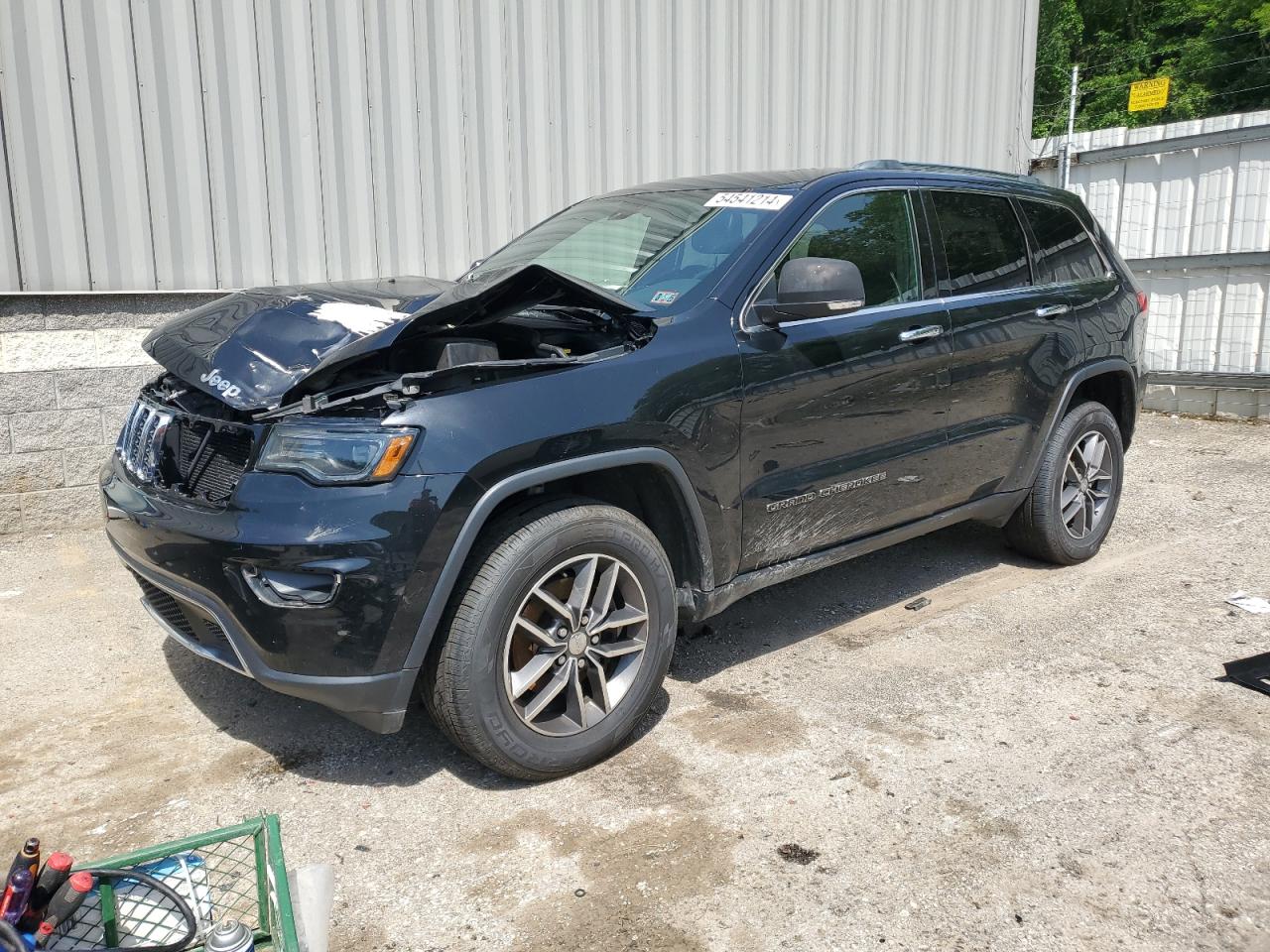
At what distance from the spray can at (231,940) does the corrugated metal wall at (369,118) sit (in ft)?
16.3

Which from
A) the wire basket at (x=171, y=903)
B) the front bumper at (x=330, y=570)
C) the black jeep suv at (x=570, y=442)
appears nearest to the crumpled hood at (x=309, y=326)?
the black jeep suv at (x=570, y=442)

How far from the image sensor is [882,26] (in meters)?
9.30

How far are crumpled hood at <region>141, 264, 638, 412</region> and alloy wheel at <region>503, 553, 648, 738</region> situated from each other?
0.82 meters

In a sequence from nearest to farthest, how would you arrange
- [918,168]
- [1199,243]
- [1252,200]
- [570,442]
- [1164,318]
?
[570,442] → [918,168] → [1252,200] → [1199,243] → [1164,318]

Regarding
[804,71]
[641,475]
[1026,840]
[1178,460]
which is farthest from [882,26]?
[1026,840]

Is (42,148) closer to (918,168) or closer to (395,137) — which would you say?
(395,137)

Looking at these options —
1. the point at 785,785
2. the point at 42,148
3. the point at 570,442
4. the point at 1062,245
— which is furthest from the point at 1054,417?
the point at 42,148

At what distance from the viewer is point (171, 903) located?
236 centimetres

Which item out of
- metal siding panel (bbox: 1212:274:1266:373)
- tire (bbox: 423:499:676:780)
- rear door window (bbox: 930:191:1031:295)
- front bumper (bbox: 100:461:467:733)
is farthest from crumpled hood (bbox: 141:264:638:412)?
metal siding panel (bbox: 1212:274:1266:373)

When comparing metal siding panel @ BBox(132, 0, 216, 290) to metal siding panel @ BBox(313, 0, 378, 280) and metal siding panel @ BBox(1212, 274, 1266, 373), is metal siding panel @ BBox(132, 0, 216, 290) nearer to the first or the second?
metal siding panel @ BBox(313, 0, 378, 280)

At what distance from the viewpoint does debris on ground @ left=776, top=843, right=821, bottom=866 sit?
293 centimetres

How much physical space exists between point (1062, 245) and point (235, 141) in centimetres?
473

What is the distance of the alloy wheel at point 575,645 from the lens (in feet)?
10.6

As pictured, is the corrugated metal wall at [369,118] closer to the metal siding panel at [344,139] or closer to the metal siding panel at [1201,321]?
the metal siding panel at [344,139]
